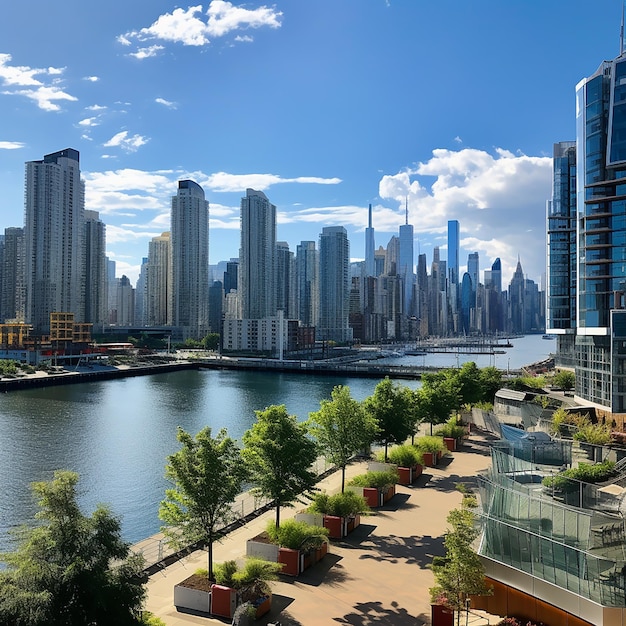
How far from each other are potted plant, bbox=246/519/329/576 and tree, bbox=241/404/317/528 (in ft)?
1.90

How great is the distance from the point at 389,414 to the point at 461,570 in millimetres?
16082

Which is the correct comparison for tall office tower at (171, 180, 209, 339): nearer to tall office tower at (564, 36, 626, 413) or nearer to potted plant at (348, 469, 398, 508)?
tall office tower at (564, 36, 626, 413)

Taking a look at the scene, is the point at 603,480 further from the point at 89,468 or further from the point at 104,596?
the point at 89,468

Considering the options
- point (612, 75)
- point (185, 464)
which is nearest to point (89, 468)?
point (185, 464)

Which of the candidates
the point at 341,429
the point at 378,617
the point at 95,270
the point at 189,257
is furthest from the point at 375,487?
the point at 189,257

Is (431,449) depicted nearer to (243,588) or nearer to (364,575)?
(364,575)

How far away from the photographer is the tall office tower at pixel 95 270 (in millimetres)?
180500

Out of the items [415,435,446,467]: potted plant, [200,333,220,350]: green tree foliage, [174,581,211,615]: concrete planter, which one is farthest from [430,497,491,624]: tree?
[200,333,220,350]: green tree foliage

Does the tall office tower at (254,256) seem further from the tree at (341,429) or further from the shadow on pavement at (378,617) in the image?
the shadow on pavement at (378,617)

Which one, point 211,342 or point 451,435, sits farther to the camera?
point 211,342

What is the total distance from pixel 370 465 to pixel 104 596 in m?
18.9

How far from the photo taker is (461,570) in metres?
12.2

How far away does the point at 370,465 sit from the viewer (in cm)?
2752

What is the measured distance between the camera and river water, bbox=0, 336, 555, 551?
31406 millimetres
